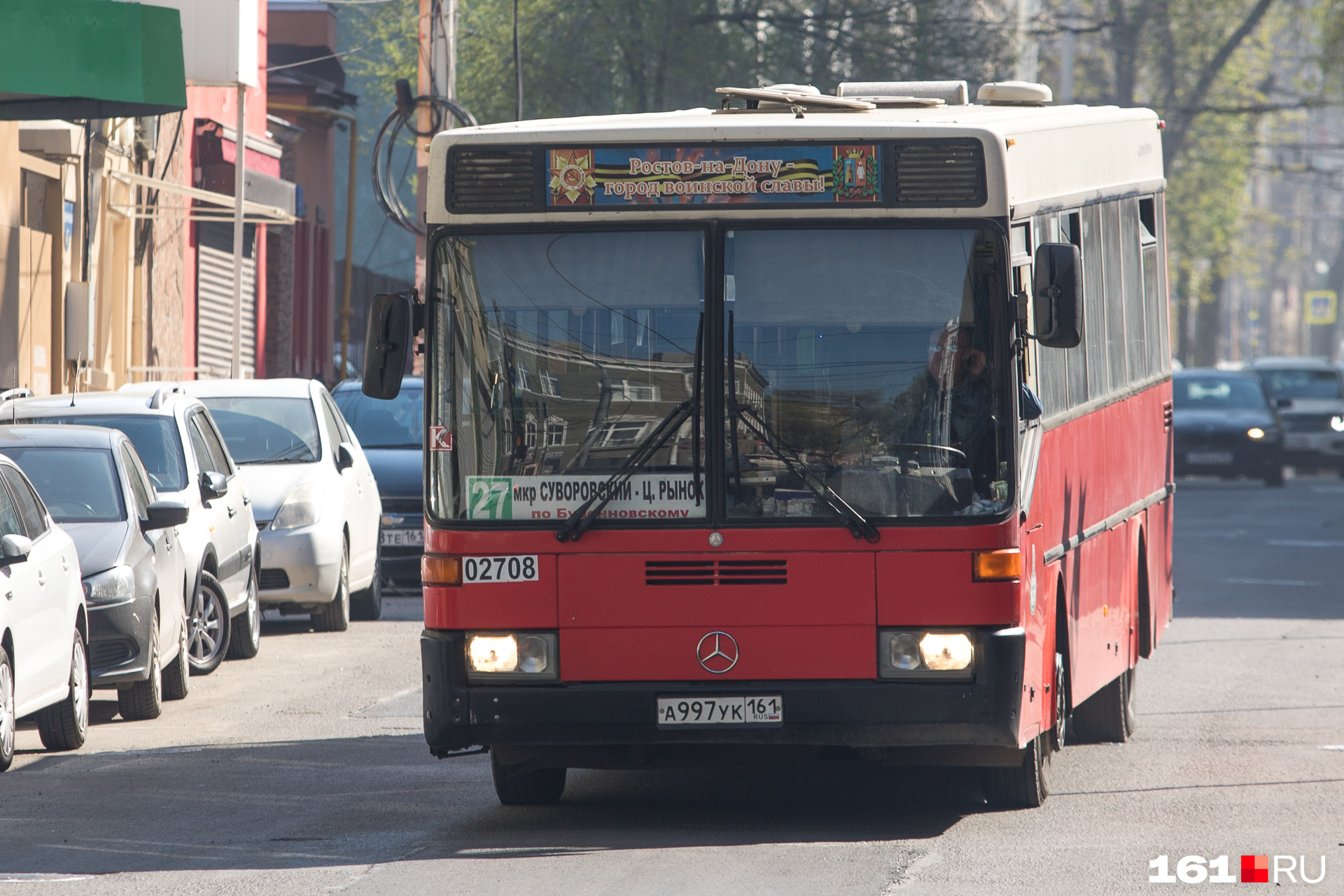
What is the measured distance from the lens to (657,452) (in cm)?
812

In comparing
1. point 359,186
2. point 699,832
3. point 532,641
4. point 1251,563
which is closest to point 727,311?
point 532,641

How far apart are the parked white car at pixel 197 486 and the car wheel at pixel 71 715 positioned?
2.10 metres

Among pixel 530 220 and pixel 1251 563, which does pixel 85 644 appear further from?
pixel 1251 563

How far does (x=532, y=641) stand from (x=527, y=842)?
73cm

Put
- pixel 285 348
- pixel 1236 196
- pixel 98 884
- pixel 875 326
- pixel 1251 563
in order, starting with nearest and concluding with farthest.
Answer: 1. pixel 98 884
2. pixel 875 326
3. pixel 1251 563
4. pixel 285 348
5. pixel 1236 196

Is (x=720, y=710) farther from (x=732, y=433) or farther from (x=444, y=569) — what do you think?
(x=444, y=569)

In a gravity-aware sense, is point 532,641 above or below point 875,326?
below

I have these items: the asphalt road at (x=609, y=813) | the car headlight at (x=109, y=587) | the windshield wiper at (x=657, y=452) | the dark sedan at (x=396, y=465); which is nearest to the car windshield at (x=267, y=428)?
the dark sedan at (x=396, y=465)

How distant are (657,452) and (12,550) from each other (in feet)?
11.3

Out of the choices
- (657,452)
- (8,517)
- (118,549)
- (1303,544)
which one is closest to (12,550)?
(8,517)

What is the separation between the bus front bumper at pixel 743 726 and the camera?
317 inches

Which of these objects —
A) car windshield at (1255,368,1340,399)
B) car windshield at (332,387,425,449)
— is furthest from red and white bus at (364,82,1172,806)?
car windshield at (1255,368,1340,399)

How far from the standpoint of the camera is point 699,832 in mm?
8531

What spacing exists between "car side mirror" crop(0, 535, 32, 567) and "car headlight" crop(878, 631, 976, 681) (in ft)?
13.4
